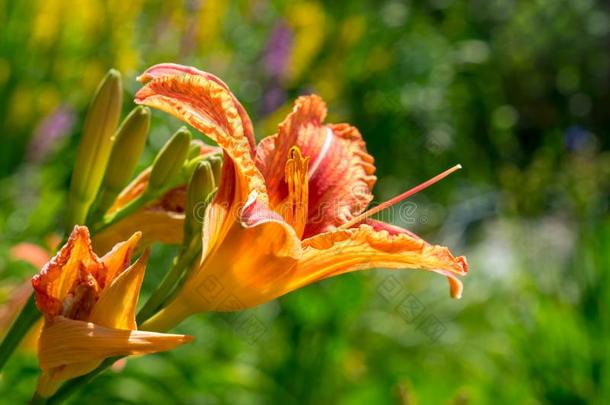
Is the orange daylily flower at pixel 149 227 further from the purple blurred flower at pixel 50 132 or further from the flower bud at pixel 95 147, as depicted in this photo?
the purple blurred flower at pixel 50 132

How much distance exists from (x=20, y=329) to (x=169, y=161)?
21 cm

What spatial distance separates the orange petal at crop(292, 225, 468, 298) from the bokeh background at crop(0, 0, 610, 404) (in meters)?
0.64

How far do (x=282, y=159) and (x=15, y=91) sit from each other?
1846 mm

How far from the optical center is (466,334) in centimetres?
300

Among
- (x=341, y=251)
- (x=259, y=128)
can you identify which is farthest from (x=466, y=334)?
(x=341, y=251)

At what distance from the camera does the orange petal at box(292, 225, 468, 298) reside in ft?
2.19

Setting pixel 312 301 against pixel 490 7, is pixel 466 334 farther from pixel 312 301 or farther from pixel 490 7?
pixel 490 7

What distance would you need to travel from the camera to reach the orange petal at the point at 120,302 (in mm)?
641

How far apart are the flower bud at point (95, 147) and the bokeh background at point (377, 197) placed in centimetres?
65

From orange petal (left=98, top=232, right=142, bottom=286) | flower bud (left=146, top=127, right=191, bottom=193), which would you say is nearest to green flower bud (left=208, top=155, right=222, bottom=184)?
flower bud (left=146, top=127, right=191, bottom=193)

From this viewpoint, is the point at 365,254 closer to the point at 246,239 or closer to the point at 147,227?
the point at 246,239

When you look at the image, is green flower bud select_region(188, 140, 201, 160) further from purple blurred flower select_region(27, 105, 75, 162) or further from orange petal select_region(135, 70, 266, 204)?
purple blurred flower select_region(27, 105, 75, 162)

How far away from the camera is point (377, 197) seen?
10.2 ft

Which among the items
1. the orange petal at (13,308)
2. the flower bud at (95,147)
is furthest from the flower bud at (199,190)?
the orange petal at (13,308)
